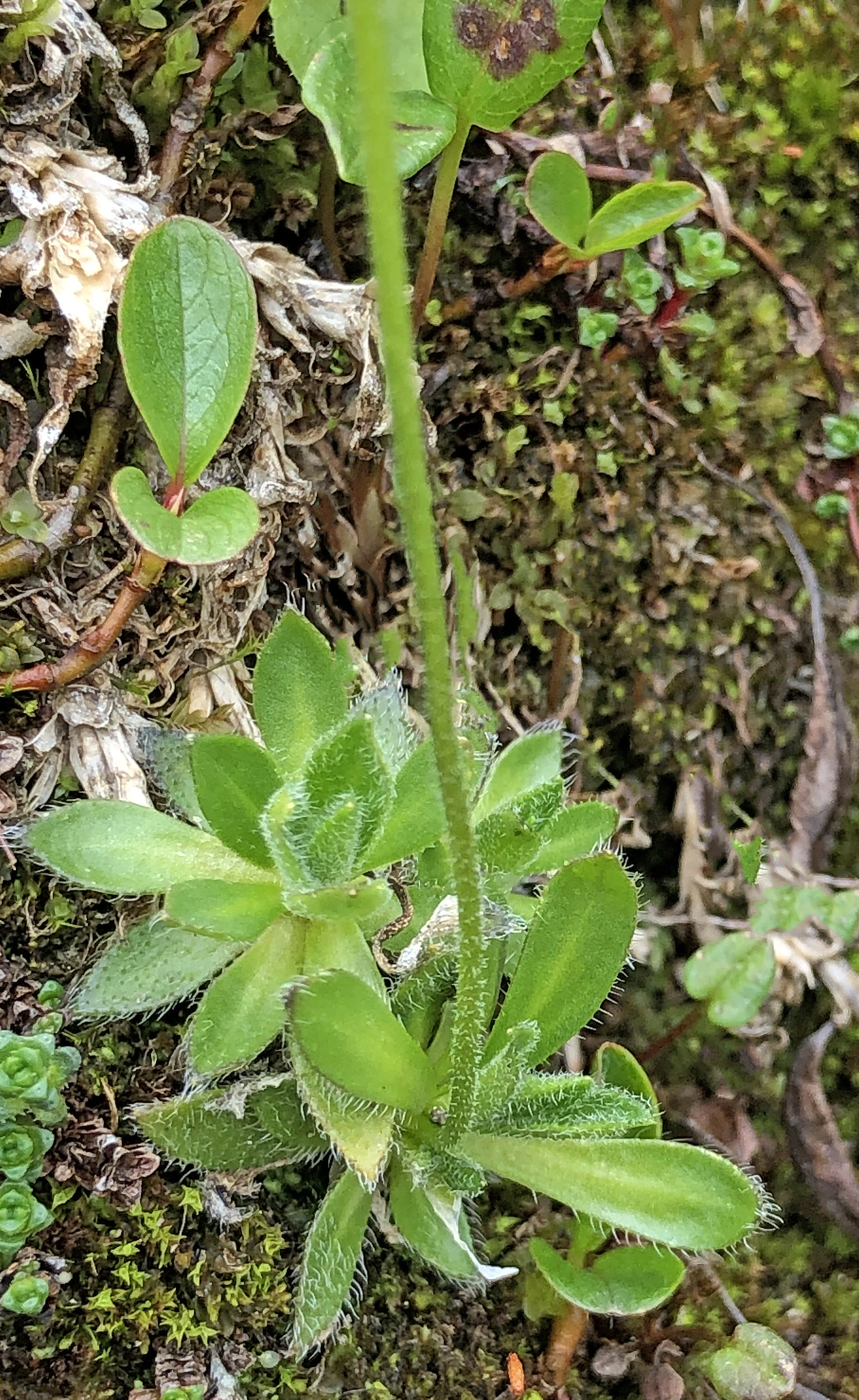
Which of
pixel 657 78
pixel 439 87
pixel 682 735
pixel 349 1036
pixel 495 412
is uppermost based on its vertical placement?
pixel 439 87

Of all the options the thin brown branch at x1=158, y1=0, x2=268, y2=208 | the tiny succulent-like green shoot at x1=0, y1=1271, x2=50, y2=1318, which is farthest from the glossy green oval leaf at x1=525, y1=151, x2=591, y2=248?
the tiny succulent-like green shoot at x1=0, y1=1271, x2=50, y2=1318

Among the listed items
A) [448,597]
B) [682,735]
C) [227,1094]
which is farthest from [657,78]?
[227,1094]

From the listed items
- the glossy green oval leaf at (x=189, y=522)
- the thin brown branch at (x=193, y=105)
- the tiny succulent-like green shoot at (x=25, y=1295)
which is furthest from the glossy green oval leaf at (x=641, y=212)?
the tiny succulent-like green shoot at (x=25, y=1295)

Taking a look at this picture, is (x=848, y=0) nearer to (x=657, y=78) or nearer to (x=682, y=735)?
(x=657, y=78)

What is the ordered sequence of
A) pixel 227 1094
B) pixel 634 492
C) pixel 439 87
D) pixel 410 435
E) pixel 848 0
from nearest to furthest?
pixel 410 435
pixel 227 1094
pixel 439 87
pixel 634 492
pixel 848 0

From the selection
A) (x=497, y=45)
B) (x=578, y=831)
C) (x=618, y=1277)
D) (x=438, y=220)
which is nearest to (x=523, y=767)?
(x=578, y=831)
